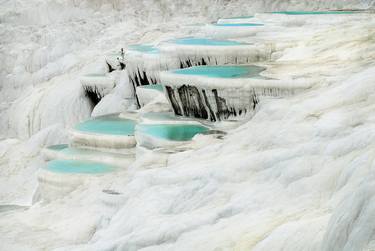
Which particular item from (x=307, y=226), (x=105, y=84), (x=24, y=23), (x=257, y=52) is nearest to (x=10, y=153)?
(x=105, y=84)

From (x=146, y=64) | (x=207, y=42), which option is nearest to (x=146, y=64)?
(x=146, y=64)

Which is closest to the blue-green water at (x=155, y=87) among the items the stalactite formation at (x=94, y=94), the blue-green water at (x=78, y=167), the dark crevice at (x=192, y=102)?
the dark crevice at (x=192, y=102)

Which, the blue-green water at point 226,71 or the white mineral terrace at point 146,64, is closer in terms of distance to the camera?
the blue-green water at point 226,71

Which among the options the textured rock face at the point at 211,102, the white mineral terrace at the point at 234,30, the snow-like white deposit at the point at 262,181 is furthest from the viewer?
the white mineral terrace at the point at 234,30

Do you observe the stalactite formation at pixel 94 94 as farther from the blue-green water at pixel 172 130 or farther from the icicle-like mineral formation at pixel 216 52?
the blue-green water at pixel 172 130

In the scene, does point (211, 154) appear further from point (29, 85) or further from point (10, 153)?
point (29, 85)

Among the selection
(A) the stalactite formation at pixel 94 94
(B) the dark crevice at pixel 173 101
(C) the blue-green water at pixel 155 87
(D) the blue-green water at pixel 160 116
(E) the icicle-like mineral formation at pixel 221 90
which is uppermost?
(E) the icicle-like mineral formation at pixel 221 90
